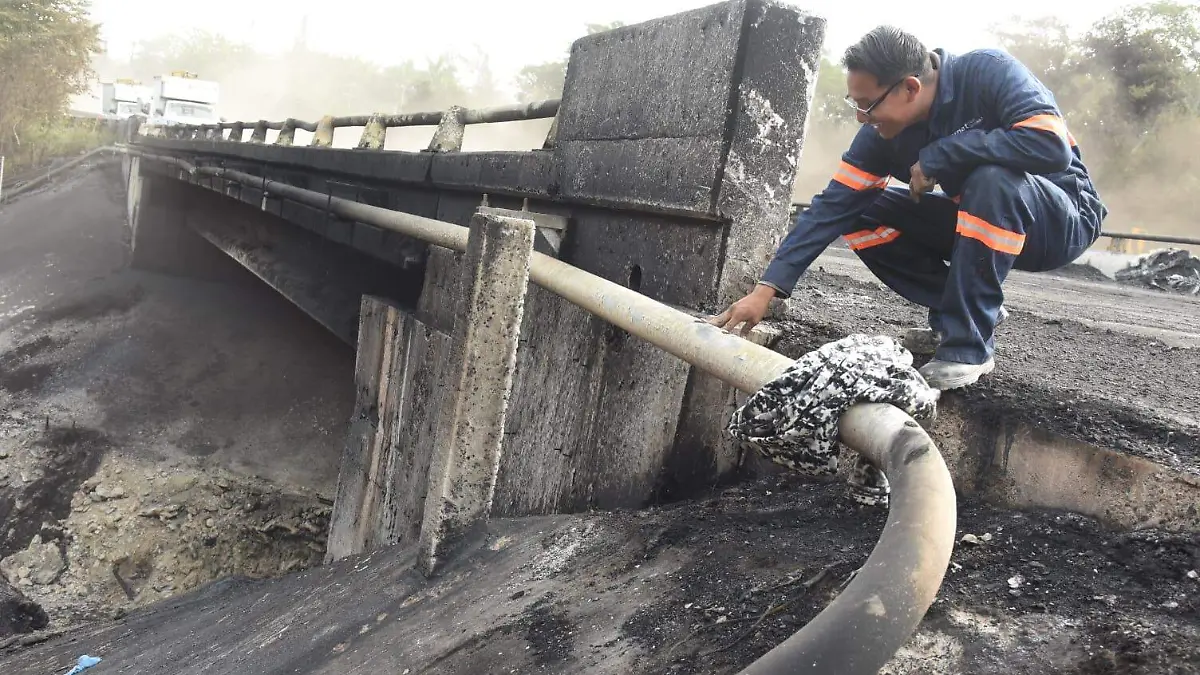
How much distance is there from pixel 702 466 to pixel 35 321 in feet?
53.3

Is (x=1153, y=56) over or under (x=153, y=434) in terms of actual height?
over

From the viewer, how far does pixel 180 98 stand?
32.2 metres

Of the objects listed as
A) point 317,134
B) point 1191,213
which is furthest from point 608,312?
point 1191,213

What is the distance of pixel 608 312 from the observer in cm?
252

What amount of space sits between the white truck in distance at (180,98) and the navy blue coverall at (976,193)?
1351 inches

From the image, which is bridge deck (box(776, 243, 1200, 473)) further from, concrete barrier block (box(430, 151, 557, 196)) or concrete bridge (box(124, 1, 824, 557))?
concrete barrier block (box(430, 151, 557, 196))

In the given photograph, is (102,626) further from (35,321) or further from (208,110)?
(208,110)

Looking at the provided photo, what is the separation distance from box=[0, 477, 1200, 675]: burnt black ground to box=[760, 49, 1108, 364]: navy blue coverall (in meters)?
0.72

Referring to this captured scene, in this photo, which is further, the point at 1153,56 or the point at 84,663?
the point at 1153,56

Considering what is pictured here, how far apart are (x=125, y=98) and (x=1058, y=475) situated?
45.6 meters

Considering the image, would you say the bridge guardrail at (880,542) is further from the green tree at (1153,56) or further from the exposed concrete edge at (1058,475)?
the green tree at (1153,56)

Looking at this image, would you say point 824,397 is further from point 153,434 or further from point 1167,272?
point 153,434

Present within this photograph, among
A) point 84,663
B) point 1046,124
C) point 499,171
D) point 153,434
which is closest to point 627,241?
point 499,171

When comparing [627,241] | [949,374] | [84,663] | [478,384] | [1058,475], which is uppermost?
[627,241]
